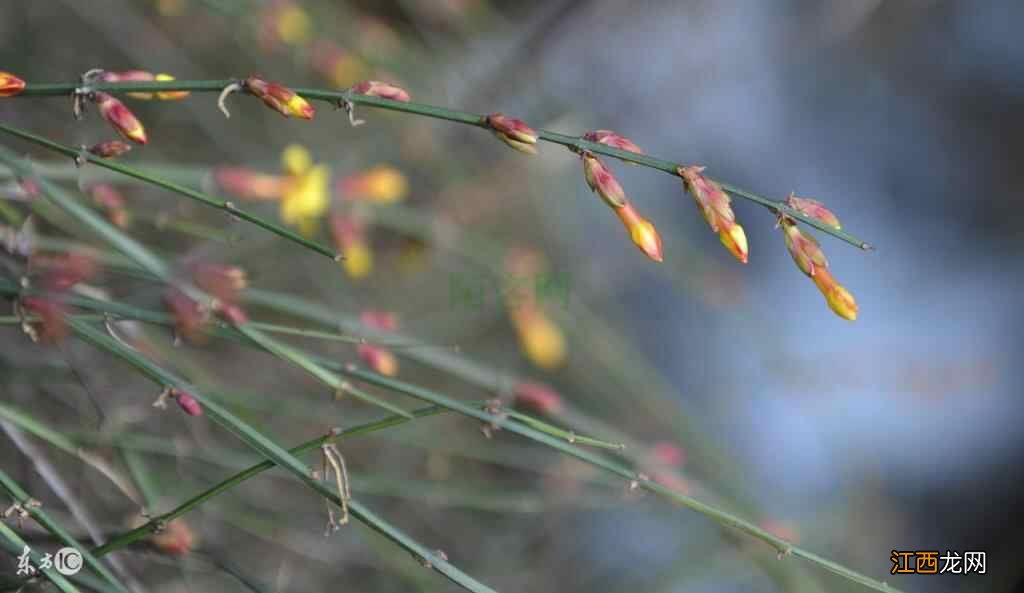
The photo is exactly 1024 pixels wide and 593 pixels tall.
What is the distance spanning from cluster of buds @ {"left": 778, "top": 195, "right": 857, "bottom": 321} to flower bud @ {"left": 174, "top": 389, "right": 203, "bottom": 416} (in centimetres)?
57

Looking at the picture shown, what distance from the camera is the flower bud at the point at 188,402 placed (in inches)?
37.7

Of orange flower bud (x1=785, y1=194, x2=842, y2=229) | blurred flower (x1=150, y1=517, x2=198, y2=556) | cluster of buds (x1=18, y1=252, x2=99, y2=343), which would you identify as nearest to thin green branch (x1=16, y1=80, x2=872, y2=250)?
orange flower bud (x1=785, y1=194, x2=842, y2=229)

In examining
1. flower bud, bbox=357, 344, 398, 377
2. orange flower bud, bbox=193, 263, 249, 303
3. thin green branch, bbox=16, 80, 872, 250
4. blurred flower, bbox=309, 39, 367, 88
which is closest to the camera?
thin green branch, bbox=16, 80, 872, 250

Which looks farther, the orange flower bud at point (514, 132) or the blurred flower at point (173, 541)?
the blurred flower at point (173, 541)

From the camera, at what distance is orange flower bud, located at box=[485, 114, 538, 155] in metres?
0.91

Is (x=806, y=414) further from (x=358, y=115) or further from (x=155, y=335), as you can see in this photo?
(x=155, y=335)

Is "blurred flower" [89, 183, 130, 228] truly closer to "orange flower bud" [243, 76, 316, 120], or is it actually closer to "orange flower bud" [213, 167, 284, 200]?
"orange flower bud" [213, 167, 284, 200]

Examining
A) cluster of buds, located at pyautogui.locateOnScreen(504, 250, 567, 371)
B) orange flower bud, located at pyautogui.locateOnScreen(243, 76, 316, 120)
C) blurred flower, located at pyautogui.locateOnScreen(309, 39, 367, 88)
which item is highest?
blurred flower, located at pyautogui.locateOnScreen(309, 39, 367, 88)

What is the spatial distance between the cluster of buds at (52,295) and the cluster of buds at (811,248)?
2.25 feet

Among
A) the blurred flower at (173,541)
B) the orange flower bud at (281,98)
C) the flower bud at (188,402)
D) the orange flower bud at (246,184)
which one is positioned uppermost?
the orange flower bud at (246,184)

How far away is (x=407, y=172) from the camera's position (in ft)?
9.21

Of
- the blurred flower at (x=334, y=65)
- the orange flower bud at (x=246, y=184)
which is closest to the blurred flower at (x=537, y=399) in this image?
the orange flower bud at (x=246, y=184)

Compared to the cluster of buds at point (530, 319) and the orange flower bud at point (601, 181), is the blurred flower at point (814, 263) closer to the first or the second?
the orange flower bud at point (601, 181)

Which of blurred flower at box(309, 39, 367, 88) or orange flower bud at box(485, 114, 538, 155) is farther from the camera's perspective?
blurred flower at box(309, 39, 367, 88)
